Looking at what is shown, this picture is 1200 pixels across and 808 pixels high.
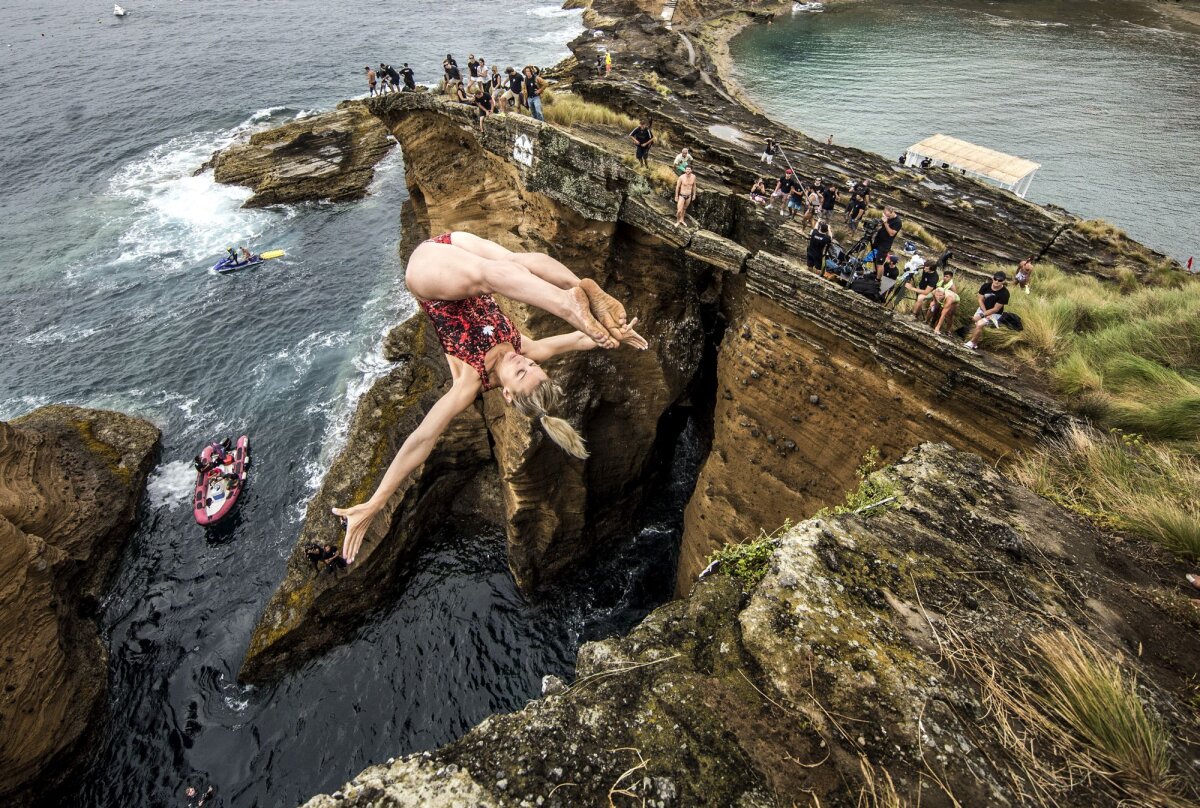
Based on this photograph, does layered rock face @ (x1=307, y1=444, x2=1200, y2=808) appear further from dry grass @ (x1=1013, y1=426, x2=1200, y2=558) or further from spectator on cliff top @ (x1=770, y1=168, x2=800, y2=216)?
spectator on cliff top @ (x1=770, y1=168, x2=800, y2=216)

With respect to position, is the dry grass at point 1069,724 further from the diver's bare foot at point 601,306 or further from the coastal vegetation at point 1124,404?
the diver's bare foot at point 601,306

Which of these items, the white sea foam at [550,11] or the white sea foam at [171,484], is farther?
the white sea foam at [550,11]

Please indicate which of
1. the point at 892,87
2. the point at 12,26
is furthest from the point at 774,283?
the point at 12,26

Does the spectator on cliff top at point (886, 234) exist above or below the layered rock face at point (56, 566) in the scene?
above

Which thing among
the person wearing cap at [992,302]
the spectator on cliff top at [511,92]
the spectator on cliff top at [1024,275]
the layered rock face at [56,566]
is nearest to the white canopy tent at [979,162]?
the spectator on cliff top at [1024,275]

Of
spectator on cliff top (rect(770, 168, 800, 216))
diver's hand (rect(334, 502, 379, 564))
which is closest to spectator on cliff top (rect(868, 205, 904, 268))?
spectator on cliff top (rect(770, 168, 800, 216))

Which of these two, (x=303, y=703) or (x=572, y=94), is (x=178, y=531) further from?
(x=572, y=94)
